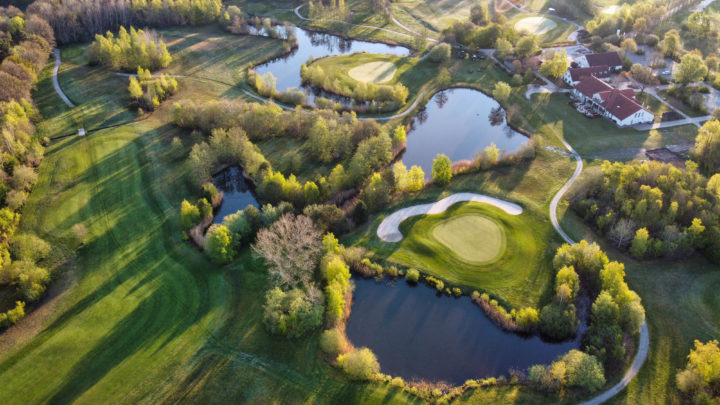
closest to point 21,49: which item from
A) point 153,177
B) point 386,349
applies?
point 153,177

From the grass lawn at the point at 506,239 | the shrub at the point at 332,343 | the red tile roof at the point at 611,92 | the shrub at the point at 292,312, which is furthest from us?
the red tile roof at the point at 611,92

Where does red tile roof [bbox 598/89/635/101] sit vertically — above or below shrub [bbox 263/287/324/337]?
above

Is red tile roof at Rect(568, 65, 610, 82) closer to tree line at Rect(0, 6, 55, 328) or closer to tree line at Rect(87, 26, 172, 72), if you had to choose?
tree line at Rect(87, 26, 172, 72)

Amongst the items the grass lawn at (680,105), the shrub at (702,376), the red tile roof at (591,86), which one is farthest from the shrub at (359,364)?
the grass lawn at (680,105)

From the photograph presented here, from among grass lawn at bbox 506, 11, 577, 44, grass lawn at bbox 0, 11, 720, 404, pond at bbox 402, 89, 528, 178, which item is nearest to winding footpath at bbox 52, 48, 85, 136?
grass lawn at bbox 0, 11, 720, 404

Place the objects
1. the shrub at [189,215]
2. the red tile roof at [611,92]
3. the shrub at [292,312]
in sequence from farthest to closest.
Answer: the red tile roof at [611,92], the shrub at [189,215], the shrub at [292,312]

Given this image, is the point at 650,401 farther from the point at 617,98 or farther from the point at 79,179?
the point at 79,179

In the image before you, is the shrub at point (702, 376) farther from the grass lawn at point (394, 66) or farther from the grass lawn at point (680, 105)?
the grass lawn at point (394, 66)
